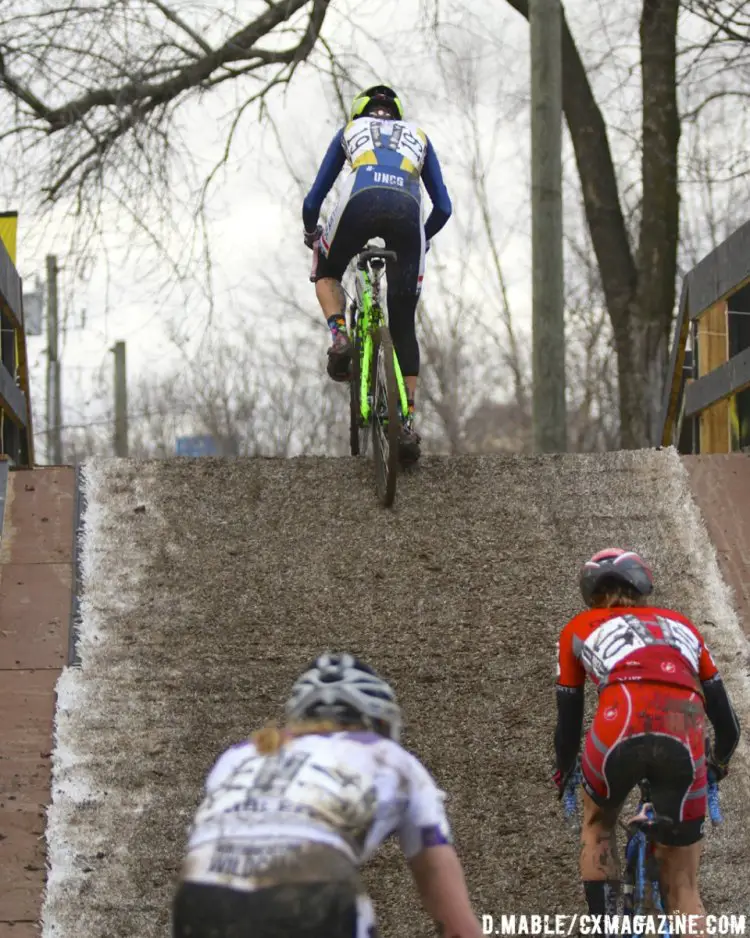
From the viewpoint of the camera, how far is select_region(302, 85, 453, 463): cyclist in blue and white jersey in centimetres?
840

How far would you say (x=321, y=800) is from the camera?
3.06 metres

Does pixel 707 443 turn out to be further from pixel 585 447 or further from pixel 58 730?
pixel 585 447

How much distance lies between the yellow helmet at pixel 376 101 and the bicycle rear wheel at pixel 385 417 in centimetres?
139

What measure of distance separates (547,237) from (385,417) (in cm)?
560

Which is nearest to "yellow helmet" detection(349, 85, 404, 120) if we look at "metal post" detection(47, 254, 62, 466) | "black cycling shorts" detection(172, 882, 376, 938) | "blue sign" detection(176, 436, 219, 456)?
"black cycling shorts" detection(172, 882, 376, 938)

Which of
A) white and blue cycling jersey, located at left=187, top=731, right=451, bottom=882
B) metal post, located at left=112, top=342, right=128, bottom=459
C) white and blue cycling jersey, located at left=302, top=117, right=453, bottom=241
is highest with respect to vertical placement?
metal post, located at left=112, top=342, right=128, bottom=459

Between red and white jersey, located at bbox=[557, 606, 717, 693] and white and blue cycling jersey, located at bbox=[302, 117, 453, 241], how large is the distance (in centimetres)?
413

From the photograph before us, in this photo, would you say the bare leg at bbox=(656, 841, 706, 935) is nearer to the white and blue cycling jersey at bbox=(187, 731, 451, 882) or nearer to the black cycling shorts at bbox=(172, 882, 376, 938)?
the white and blue cycling jersey at bbox=(187, 731, 451, 882)

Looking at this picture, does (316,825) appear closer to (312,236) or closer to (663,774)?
(663,774)

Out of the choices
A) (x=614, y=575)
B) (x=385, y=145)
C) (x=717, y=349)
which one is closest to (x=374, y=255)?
(x=385, y=145)

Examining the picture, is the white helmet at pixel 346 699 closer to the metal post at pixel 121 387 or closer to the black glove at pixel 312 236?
the black glove at pixel 312 236

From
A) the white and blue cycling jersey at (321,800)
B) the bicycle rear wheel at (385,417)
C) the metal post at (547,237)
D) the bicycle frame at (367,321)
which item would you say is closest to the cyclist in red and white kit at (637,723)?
the white and blue cycling jersey at (321,800)

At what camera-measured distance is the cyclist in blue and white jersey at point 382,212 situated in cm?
840

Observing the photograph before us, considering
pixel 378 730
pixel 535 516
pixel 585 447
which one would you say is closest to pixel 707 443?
pixel 535 516
